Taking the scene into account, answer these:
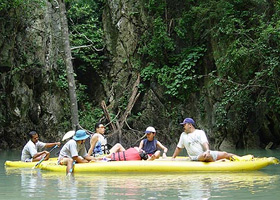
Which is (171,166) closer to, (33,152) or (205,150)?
(205,150)

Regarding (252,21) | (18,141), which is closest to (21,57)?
(18,141)

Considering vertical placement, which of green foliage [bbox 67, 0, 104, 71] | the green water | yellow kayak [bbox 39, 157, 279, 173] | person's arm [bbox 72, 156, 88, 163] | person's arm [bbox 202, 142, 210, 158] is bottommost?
the green water

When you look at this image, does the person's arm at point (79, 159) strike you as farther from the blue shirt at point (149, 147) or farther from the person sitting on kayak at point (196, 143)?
the person sitting on kayak at point (196, 143)

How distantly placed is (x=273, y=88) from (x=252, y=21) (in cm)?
263

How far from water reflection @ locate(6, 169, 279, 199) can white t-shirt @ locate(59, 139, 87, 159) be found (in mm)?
514

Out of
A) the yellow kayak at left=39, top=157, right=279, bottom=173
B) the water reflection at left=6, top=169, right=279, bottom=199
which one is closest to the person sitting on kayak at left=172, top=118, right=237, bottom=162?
the yellow kayak at left=39, top=157, right=279, bottom=173

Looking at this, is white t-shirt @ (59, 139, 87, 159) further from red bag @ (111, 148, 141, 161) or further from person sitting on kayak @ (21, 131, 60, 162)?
person sitting on kayak @ (21, 131, 60, 162)

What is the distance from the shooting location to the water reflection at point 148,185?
5559 mm

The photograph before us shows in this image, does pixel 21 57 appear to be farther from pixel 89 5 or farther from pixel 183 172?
pixel 183 172

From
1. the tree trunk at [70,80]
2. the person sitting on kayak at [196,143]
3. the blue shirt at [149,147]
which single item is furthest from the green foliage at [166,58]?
the person sitting on kayak at [196,143]

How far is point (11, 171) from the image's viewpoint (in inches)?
367

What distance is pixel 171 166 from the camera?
804cm

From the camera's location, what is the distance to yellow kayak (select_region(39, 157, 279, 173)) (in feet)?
26.0

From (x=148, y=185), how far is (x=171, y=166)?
1642 millimetres
